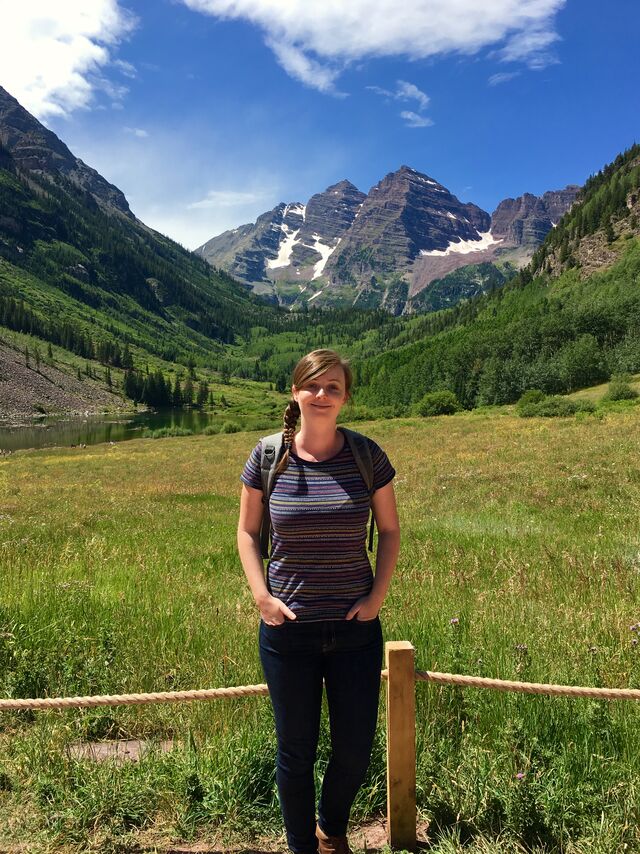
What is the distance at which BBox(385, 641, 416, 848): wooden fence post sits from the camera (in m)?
3.00

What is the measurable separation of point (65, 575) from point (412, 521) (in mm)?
8046

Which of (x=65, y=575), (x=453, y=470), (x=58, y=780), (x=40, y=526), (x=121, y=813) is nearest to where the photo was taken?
(x=121, y=813)

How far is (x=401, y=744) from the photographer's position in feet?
10.0

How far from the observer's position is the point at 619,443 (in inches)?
859

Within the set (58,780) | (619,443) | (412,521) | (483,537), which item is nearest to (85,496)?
(412,521)

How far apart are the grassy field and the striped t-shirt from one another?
152 centimetres

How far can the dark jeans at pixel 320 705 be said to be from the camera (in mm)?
2848

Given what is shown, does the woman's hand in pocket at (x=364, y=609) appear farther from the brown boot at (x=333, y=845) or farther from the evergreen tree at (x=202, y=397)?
the evergreen tree at (x=202, y=397)

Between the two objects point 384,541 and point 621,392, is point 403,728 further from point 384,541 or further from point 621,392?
point 621,392

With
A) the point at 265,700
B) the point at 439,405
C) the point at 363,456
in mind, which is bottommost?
the point at 265,700

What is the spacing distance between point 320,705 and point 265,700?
4.74ft

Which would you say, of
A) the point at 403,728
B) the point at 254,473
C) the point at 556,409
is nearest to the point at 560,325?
the point at 556,409

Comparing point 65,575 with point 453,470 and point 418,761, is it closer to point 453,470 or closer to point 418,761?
point 418,761

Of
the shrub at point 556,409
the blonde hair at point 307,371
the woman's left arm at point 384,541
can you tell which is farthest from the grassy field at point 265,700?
the shrub at point 556,409
